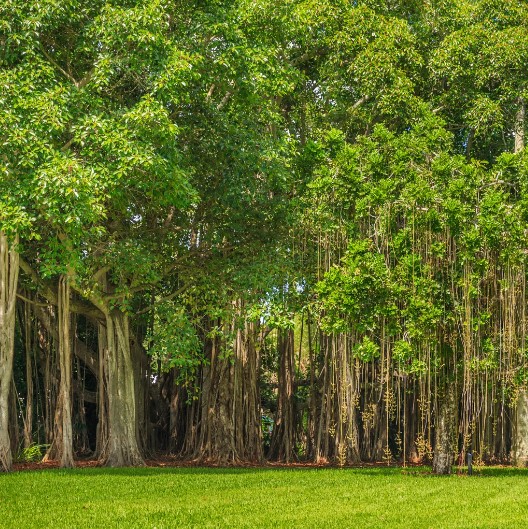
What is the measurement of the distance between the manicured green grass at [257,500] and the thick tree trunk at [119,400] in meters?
1.15

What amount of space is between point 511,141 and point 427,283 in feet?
16.9

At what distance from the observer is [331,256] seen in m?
13.7

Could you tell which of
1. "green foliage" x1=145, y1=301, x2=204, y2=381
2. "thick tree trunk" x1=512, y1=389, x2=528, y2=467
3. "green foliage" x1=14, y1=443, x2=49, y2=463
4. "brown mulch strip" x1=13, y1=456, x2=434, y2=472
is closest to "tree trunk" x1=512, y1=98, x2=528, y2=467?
"thick tree trunk" x1=512, y1=389, x2=528, y2=467

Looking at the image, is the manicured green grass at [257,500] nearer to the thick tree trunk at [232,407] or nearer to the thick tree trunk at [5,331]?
the thick tree trunk at [5,331]

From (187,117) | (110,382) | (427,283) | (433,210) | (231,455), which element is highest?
(187,117)

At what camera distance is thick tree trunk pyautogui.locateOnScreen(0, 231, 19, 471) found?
484 inches

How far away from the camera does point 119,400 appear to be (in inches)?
546

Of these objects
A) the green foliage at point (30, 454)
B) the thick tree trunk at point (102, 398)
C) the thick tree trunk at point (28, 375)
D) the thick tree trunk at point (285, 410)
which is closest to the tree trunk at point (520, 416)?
the thick tree trunk at point (285, 410)

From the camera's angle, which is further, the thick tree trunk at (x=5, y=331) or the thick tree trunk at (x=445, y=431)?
the thick tree trunk at (x=445, y=431)

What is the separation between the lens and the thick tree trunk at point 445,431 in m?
12.8

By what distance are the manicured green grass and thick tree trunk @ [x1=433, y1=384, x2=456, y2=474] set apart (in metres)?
0.31

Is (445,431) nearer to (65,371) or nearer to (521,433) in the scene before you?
(521,433)

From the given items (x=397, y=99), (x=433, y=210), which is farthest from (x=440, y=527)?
(x=397, y=99)

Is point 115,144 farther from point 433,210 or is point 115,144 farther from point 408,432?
point 408,432
